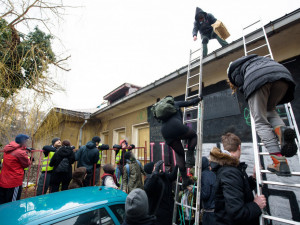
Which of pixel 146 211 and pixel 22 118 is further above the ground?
pixel 22 118

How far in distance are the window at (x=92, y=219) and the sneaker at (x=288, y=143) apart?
2134 mm

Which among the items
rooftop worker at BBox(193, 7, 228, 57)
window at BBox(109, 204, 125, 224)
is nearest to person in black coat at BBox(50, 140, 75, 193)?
window at BBox(109, 204, 125, 224)

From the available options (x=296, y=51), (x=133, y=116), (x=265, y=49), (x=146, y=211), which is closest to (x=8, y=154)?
(x=146, y=211)

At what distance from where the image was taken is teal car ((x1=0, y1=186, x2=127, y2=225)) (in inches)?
66.0

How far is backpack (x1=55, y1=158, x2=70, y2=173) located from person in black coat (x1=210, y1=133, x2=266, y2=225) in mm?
3540

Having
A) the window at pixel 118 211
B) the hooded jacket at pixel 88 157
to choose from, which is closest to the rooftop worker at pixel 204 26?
the window at pixel 118 211

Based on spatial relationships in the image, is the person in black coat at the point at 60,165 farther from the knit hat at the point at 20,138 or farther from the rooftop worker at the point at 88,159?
the knit hat at the point at 20,138

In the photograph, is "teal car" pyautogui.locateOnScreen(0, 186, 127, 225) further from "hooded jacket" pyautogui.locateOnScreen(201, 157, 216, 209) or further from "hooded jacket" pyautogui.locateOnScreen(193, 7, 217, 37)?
"hooded jacket" pyautogui.locateOnScreen(193, 7, 217, 37)

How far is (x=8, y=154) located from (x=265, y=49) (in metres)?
5.70

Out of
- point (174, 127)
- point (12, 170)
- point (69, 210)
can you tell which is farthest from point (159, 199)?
point (12, 170)

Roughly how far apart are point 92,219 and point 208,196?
166 cm

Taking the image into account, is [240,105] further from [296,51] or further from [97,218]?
[97,218]

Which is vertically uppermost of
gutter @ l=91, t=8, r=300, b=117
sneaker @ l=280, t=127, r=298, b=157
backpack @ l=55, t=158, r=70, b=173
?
gutter @ l=91, t=8, r=300, b=117

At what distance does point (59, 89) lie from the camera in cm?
396
